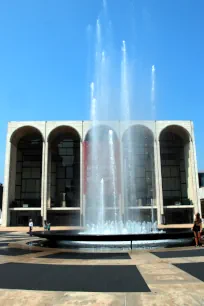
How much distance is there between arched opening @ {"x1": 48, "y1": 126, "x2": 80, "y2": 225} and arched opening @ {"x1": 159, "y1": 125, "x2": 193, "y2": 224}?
17.7m

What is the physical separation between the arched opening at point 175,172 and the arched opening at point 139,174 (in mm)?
4058

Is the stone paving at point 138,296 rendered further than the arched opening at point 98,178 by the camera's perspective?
No

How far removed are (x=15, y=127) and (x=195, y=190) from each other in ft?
112

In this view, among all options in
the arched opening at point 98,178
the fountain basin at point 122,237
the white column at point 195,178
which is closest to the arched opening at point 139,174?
the arched opening at point 98,178

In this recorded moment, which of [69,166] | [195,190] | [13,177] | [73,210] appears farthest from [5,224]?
[195,190]

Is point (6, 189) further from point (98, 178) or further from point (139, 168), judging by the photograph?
point (139, 168)

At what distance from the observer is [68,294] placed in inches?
191

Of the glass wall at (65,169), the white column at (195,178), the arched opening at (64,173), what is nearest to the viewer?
the white column at (195,178)

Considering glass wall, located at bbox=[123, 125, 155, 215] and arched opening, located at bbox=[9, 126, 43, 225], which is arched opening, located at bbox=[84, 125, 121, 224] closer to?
glass wall, located at bbox=[123, 125, 155, 215]

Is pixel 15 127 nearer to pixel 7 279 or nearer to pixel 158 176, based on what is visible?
pixel 158 176

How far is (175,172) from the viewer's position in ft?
181

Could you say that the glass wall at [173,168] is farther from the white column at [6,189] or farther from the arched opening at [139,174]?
the white column at [6,189]

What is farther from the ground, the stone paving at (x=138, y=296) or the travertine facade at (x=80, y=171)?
the travertine facade at (x=80, y=171)

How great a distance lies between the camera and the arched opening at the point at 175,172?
50312 mm
